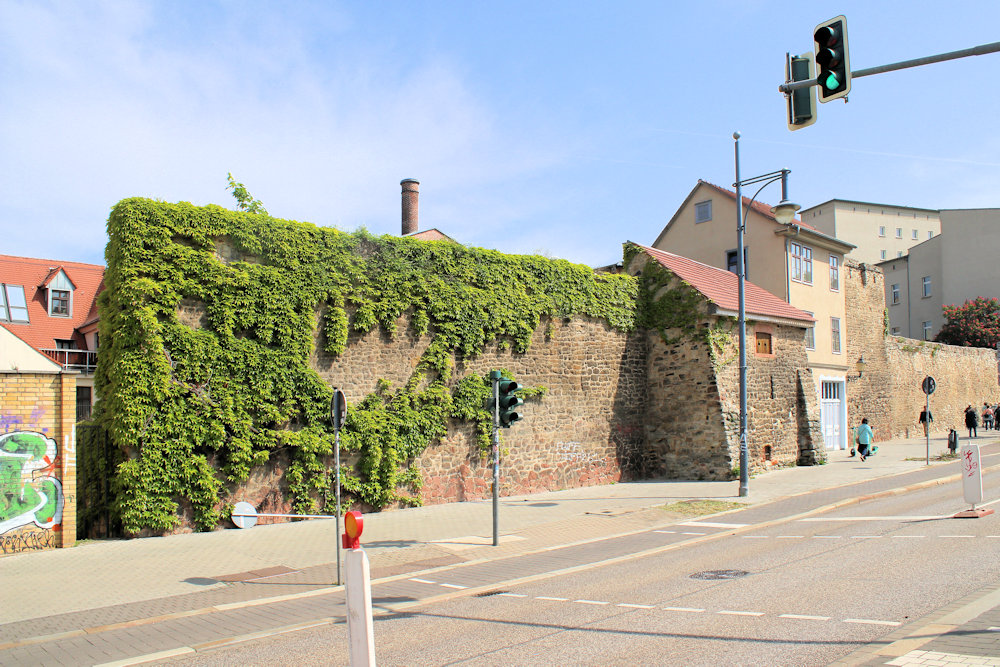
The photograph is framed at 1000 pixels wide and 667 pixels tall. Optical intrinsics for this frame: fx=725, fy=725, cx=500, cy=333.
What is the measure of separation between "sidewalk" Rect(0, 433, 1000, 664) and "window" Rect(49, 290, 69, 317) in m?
26.3

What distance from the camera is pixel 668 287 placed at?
21.9 meters

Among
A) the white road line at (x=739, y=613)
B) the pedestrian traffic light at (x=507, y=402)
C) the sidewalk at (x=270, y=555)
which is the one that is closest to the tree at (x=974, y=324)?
the sidewalk at (x=270, y=555)

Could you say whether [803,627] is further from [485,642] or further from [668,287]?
[668,287]

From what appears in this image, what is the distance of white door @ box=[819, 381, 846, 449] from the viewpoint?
29.9m

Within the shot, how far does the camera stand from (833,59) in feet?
24.7

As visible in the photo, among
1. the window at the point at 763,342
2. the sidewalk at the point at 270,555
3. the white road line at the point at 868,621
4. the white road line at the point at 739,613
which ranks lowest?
the sidewalk at the point at 270,555

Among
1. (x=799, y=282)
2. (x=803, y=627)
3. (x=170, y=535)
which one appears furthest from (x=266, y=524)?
(x=799, y=282)

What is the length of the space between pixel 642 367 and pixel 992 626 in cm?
1608

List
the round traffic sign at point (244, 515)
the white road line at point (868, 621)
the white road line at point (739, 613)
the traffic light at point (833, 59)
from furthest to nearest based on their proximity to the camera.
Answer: the round traffic sign at point (244, 515) → the traffic light at point (833, 59) → the white road line at point (739, 613) → the white road line at point (868, 621)

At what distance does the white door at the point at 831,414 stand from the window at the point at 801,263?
455 centimetres

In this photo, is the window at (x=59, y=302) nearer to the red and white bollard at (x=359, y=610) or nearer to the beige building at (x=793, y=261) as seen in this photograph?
the beige building at (x=793, y=261)

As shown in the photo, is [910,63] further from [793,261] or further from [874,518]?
[793,261]

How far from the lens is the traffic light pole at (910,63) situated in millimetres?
6703

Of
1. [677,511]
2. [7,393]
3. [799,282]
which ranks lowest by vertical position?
[677,511]
